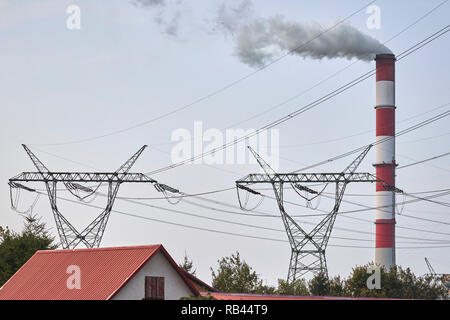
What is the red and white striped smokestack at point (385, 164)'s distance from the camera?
102m

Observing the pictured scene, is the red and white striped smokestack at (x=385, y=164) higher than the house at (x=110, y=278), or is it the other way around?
the red and white striped smokestack at (x=385, y=164)

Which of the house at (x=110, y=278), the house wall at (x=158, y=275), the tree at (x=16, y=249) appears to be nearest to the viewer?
the house wall at (x=158, y=275)

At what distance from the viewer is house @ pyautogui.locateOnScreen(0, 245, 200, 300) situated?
52.3 m

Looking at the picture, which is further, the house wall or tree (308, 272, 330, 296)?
tree (308, 272, 330, 296)

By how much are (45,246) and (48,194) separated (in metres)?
8.40

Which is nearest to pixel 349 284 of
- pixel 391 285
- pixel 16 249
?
pixel 391 285

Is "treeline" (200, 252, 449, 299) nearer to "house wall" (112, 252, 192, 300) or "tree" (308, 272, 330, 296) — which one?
"tree" (308, 272, 330, 296)

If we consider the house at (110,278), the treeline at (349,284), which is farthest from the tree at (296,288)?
the house at (110,278)

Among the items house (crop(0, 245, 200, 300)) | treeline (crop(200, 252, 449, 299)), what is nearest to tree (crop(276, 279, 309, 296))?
treeline (crop(200, 252, 449, 299))

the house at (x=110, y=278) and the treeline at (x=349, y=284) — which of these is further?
the treeline at (x=349, y=284)

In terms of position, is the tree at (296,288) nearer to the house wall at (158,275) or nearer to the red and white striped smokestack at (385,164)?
the red and white striped smokestack at (385,164)
